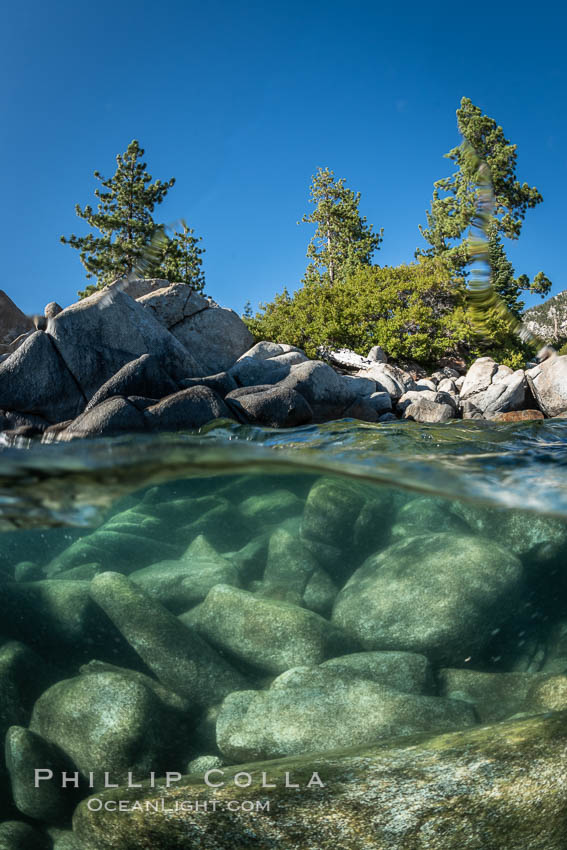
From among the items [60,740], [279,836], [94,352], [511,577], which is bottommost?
[279,836]

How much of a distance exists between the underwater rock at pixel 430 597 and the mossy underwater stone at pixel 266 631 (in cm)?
15

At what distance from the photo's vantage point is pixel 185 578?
11.8ft

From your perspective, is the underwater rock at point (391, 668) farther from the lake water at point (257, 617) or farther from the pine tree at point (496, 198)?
the pine tree at point (496, 198)

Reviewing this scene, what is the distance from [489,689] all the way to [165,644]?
1.87 metres

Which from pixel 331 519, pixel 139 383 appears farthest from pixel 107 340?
pixel 331 519

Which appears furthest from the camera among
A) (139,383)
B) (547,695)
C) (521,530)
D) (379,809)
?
(139,383)

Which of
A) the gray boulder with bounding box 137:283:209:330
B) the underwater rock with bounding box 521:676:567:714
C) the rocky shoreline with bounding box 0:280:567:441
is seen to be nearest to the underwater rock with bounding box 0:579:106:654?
the underwater rock with bounding box 521:676:567:714

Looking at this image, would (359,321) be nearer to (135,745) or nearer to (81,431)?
(81,431)

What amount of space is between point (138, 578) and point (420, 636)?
5.81 feet

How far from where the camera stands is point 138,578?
3570 millimetres

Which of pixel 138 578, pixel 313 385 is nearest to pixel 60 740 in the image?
pixel 138 578

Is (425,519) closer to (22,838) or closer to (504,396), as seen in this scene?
(22,838)

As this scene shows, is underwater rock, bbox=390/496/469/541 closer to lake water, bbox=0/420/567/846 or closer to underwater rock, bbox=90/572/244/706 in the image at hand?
lake water, bbox=0/420/567/846

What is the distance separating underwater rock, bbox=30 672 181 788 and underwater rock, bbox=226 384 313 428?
6813mm
